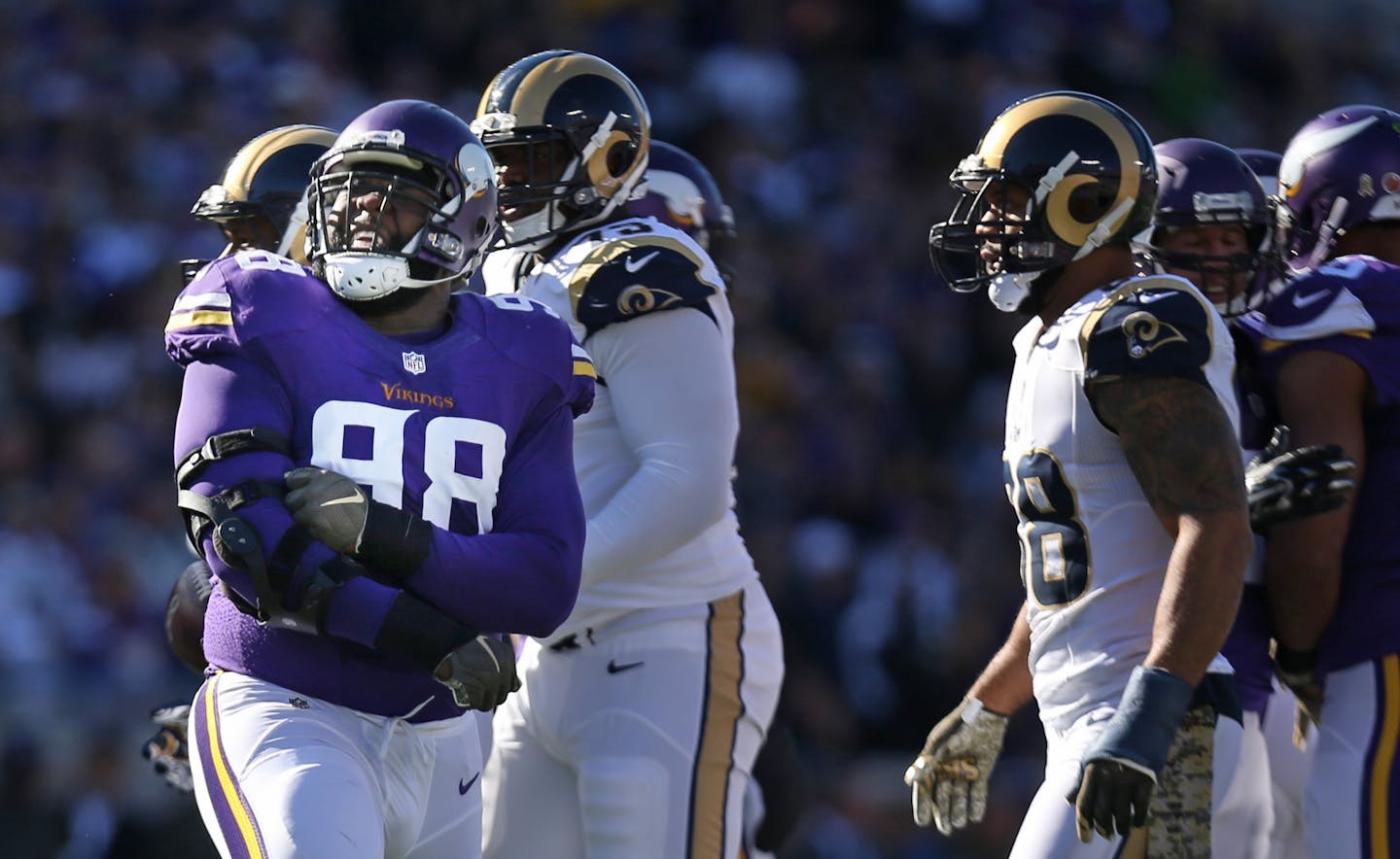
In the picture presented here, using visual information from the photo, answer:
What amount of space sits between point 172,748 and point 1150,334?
2.34m

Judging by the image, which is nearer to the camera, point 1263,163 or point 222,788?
point 222,788

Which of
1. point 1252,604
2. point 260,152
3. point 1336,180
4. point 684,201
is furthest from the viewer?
point 684,201

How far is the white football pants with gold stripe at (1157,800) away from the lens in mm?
3555

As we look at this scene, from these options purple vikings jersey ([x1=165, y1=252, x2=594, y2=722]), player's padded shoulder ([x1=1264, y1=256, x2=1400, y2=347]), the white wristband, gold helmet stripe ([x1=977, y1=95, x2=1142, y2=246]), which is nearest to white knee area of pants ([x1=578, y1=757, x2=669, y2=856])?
the white wristband

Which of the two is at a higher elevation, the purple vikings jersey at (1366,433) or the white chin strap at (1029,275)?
the white chin strap at (1029,275)

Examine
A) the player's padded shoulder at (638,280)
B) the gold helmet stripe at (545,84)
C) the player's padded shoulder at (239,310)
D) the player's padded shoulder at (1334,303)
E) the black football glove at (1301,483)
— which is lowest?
the black football glove at (1301,483)

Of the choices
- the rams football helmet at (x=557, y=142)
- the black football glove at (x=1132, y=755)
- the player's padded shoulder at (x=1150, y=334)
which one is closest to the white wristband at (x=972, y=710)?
the black football glove at (x=1132, y=755)

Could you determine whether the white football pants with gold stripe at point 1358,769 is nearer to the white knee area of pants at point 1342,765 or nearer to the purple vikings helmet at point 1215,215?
the white knee area of pants at point 1342,765

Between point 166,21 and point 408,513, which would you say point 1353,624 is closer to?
point 408,513

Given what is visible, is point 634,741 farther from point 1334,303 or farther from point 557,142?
point 1334,303

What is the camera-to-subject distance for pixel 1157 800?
3.55m

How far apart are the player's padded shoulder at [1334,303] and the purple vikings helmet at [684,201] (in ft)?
6.34

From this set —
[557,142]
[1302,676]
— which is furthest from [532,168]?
[1302,676]

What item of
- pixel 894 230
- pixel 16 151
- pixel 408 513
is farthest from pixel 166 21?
pixel 408 513
